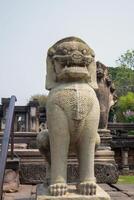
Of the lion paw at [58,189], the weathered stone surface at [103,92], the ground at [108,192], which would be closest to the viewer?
Result: the lion paw at [58,189]

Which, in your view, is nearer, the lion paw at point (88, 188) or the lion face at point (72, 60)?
the lion paw at point (88, 188)

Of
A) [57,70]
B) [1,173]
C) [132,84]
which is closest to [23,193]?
[1,173]

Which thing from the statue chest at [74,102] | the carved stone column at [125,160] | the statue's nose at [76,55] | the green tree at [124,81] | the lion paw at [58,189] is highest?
the green tree at [124,81]

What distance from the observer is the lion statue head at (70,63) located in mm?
4098

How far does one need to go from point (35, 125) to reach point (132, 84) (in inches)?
945

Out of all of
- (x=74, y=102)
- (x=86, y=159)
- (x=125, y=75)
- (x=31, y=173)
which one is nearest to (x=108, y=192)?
(x=31, y=173)

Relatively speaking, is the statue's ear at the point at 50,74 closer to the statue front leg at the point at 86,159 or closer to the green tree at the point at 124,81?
the statue front leg at the point at 86,159

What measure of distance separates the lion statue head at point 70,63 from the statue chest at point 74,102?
0.56ft

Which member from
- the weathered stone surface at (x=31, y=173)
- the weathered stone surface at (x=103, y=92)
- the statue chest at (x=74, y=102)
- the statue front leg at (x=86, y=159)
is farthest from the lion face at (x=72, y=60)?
the weathered stone surface at (x=103, y=92)

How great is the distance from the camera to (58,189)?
3.84 m

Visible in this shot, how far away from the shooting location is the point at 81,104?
157 inches

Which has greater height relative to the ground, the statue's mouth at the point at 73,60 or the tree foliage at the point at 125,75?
the tree foliage at the point at 125,75

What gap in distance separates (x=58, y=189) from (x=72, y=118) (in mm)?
680

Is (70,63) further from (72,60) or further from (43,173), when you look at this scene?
(43,173)
